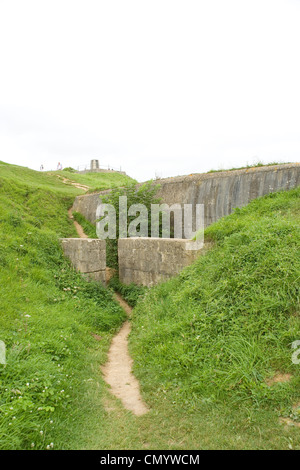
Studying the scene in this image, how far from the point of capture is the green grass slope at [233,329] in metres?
3.19

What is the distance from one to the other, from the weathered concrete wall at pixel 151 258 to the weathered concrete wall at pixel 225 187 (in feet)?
5.09

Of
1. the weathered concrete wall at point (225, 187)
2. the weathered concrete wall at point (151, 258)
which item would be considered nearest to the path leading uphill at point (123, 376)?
the weathered concrete wall at point (151, 258)

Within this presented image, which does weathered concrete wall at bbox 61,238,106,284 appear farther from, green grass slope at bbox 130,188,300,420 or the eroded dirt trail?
green grass slope at bbox 130,188,300,420

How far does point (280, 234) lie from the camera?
181 inches

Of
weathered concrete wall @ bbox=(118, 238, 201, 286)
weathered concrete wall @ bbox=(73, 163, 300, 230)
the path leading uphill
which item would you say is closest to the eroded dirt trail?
the path leading uphill

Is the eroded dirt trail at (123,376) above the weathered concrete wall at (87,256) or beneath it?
beneath

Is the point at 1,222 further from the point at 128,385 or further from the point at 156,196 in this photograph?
the point at 128,385

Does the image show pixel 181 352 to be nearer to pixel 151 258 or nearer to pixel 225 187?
pixel 151 258

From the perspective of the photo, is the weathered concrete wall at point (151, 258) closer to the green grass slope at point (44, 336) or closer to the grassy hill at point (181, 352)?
the grassy hill at point (181, 352)

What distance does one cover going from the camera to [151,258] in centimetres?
697

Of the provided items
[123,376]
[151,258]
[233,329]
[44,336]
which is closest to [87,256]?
[151,258]

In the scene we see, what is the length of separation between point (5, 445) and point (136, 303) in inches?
167

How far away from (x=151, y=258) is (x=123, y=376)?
9.95 ft
